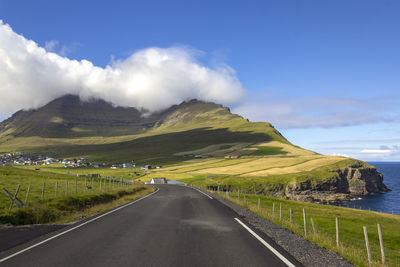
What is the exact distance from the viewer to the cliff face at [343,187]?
272ft

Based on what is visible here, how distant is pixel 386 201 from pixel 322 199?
21177 mm

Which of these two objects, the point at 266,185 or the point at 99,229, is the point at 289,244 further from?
the point at 266,185

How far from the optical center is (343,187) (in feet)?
322

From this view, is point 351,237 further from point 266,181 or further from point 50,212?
point 266,181

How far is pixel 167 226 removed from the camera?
46.2 feet

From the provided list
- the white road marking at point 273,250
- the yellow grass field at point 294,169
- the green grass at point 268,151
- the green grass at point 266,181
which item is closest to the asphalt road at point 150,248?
the white road marking at point 273,250

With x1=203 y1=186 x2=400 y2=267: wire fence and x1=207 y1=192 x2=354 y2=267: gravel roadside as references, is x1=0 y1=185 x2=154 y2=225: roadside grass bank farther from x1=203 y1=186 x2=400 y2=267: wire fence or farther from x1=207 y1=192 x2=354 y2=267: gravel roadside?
x1=203 y1=186 x2=400 y2=267: wire fence

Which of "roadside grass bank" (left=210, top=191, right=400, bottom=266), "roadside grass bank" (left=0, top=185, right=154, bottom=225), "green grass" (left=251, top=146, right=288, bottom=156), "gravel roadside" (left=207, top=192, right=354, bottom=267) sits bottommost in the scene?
"roadside grass bank" (left=210, top=191, right=400, bottom=266)

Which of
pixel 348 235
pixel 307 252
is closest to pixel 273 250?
pixel 307 252

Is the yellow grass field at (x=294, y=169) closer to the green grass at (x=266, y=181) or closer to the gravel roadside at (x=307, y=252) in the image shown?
the green grass at (x=266, y=181)

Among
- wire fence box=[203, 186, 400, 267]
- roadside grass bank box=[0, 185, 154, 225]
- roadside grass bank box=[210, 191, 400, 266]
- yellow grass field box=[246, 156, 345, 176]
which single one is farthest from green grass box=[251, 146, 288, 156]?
roadside grass bank box=[0, 185, 154, 225]

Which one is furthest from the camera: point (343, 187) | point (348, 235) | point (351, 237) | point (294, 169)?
point (294, 169)

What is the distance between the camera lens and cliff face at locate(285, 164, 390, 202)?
82.9 m

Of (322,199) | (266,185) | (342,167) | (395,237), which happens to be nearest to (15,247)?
(395,237)
